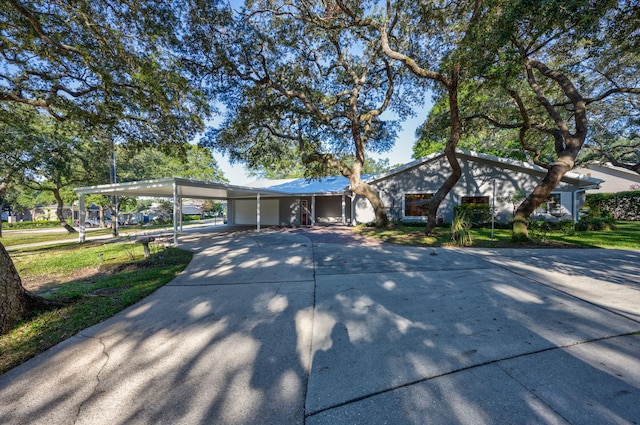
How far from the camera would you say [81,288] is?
465 cm

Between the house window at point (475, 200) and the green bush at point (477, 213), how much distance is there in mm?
610

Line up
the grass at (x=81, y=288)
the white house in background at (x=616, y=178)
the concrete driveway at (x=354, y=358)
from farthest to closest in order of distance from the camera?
the white house in background at (x=616, y=178) < the grass at (x=81, y=288) < the concrete driveway at (x=354, y=358)

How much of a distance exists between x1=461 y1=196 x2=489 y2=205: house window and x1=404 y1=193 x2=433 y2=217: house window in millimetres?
1820

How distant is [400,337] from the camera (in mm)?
2781

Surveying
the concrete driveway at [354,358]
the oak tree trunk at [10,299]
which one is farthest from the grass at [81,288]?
the concrete driveway at [354,358]

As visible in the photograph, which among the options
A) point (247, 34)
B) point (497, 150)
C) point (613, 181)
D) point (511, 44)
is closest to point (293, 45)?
point (247, 34)

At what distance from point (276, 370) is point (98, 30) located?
7.40 metres

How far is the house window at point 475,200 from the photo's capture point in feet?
44.7

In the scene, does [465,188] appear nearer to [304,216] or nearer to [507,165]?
[507,165]

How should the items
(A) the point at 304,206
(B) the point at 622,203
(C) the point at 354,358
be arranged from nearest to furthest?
(C) the point at 354,358, (B) the point at 622,203, (A) the point at 304,206

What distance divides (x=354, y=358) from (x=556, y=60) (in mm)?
13685

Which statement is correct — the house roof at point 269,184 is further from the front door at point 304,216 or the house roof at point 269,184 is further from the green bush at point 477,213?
the green bush at point 477,213

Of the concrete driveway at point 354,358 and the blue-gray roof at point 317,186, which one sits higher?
the blue-gray roof at point 317,186

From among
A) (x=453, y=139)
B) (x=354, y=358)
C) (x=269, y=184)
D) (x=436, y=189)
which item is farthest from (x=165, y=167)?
(x=354, y=358)
